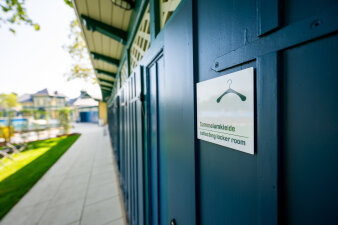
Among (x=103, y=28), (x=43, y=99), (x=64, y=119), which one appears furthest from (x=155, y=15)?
(x=43, y=99)

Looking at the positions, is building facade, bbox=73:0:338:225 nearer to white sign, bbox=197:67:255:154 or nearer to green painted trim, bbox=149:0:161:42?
white sign, bbox=197:67:255:154

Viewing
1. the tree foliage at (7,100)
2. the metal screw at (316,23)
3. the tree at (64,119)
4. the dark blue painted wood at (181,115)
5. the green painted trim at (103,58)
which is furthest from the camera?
the tree foliage at (7,100)

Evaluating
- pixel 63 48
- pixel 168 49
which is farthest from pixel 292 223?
pixel 63 48

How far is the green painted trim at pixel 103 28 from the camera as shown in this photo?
2.63 meters

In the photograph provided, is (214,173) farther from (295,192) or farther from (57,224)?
(57,224)

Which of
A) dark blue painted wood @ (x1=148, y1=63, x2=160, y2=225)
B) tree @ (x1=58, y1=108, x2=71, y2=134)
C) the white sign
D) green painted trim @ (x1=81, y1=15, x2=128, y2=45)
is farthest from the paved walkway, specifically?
tree @ (x1=58, y1=108, x2=71, y2=134)

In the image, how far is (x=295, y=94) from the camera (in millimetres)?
418

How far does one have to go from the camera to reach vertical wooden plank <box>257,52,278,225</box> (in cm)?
45

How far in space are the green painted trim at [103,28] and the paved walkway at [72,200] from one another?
3.89m

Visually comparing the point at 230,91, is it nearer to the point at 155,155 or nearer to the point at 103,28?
the point at 155,155

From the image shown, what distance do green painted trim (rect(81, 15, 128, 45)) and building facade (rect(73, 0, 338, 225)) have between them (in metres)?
2.36

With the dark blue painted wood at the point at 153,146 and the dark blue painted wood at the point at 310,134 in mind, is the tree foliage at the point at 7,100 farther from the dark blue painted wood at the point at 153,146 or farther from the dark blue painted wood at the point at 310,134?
the dark blue painted wood at the point at 310,134

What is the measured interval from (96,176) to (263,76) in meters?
6.22

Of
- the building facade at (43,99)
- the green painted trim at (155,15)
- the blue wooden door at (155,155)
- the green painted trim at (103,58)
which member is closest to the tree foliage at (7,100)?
the building facade at (43,99)
